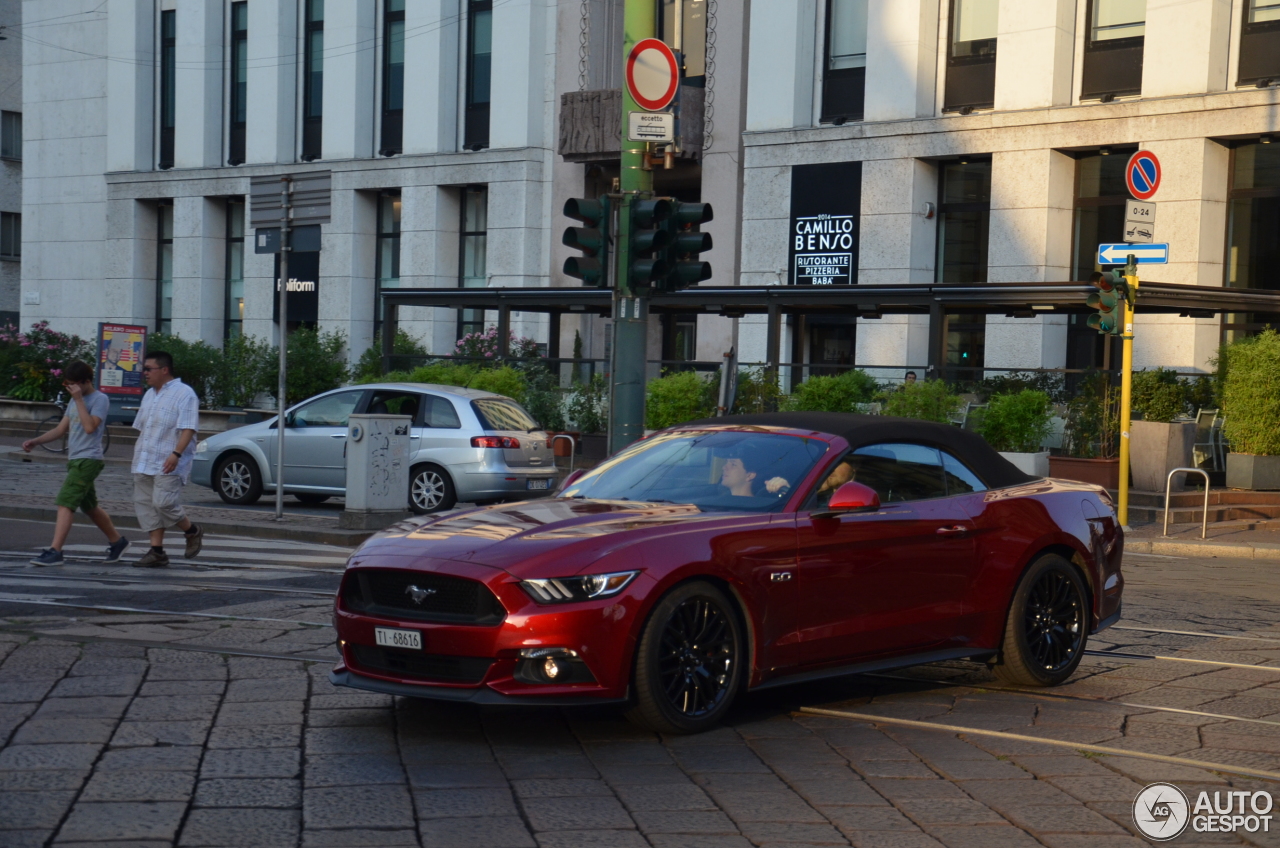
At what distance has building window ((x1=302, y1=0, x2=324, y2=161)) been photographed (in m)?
39.8

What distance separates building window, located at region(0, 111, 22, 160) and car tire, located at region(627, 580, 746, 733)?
5127cm

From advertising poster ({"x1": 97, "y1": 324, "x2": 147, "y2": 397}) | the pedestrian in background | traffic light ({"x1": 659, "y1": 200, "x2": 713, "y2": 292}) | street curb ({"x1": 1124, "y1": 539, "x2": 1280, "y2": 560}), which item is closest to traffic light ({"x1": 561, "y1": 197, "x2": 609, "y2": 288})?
traffic light ({"x1": 659, "y1": 200, "x2": 713, "y2": 292})

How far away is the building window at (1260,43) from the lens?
86.2ft

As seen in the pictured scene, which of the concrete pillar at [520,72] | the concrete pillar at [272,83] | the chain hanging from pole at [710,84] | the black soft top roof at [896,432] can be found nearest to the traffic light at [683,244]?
the black soft top roof at [896,432]

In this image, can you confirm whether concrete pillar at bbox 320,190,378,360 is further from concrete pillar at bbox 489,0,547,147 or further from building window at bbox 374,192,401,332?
concrete pillar at bbox 489,0,547,147

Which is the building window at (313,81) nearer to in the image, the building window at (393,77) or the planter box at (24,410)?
the building window at (393,77)

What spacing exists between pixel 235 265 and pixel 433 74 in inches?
375

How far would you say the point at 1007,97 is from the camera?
2911 cm

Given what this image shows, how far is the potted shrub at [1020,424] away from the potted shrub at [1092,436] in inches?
11.7

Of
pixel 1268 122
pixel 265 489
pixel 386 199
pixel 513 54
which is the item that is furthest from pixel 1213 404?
pixel 386 199

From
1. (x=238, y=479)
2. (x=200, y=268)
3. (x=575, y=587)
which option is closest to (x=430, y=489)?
(x=238, y=479)

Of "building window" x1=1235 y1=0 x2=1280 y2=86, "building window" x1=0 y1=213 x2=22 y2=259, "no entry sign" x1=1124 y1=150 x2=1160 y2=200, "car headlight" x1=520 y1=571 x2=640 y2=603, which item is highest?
"building window" x1=1235 y1=0 x2=1280 y2=86

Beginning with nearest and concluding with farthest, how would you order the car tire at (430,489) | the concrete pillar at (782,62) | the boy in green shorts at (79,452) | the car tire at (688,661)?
the car tire at (688,661), the boy in green shorts at (79,452), the car tire at (430,489), the concrete pillar at (782,62)

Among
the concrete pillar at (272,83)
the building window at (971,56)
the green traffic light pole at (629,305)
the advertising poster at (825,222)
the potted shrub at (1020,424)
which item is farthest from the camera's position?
the concrete pillar at (272,83)
